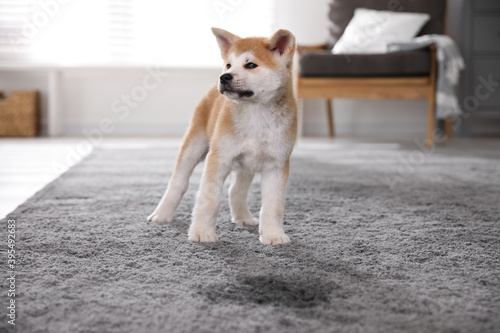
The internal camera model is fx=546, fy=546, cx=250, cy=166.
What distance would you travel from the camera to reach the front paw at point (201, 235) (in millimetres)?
1250

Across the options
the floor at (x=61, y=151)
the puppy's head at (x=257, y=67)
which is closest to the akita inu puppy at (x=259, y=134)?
the puppy's head at (x=257, y=67)

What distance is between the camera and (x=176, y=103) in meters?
4.10

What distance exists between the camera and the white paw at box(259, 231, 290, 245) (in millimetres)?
1232

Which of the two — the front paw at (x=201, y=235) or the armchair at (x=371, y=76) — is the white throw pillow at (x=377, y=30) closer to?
the armchair at (x=371, y=76)

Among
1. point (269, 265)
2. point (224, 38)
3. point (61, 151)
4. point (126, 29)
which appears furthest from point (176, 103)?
point (269, 265)

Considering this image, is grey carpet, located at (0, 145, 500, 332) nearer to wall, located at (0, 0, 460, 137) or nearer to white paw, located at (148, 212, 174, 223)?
white paw, located at (148, 212, 174, 223)

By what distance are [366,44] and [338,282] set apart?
2714 mm

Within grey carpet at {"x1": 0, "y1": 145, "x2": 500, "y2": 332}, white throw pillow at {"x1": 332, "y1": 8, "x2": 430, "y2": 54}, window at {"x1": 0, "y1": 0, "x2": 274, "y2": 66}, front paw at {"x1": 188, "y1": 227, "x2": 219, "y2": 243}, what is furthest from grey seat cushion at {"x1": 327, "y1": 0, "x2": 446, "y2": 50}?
front paw at {"x1": 188, "y1": 227, "x2": 219, "y2": 243}

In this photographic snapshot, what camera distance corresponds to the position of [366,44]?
3.44m

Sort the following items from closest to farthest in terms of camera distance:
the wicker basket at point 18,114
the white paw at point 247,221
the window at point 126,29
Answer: the white paw at point 247,221 < the wicker basket at point 18,114 < the window at point 126,29

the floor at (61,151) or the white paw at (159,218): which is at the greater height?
the white paw at (159,218)

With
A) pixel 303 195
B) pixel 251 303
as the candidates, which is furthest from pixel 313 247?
pixel 303 195

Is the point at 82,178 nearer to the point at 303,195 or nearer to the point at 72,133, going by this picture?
the point at 303,195

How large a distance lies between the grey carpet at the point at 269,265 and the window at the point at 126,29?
2322 millimetres
